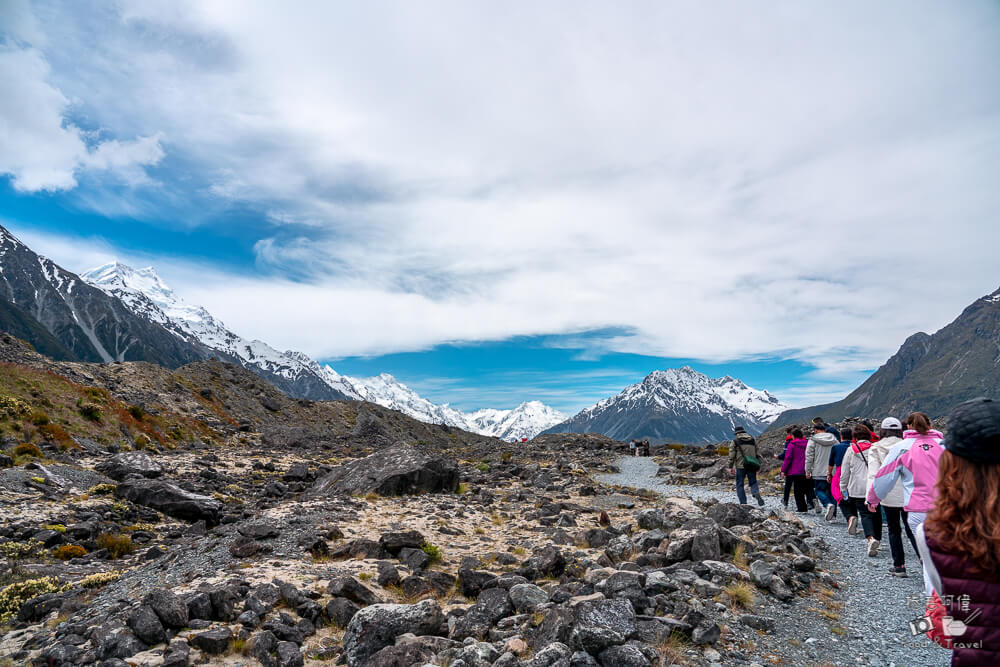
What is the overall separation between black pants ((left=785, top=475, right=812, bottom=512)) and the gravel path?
18.9 feet

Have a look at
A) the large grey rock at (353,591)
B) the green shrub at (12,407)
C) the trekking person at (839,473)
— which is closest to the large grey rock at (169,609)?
the large grey rock at (353,591)

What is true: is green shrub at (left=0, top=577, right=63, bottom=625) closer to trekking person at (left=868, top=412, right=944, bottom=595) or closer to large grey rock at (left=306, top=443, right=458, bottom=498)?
large grey rock at (left=306, top=443, right=458, bottom=498)

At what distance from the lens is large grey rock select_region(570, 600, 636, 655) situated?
7.10 meters

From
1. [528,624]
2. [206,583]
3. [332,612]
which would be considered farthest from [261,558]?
[528,624]

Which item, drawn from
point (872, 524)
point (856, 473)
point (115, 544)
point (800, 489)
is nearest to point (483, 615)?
point (872, 524)

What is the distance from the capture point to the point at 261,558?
12.8 metres

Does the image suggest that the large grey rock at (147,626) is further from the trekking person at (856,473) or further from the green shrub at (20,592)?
the trekking person at (856,473)

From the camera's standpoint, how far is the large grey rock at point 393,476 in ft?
76.2

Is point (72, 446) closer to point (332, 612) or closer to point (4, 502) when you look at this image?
point (4, 502)

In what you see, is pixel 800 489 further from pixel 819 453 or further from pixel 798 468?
pixel 819 453

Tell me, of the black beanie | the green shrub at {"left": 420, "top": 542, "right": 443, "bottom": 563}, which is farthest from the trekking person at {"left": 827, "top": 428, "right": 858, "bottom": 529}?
the black beanie

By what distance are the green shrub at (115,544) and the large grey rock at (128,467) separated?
A: 805cm

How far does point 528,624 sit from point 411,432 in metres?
86.1

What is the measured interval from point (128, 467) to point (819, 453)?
1169 inches
